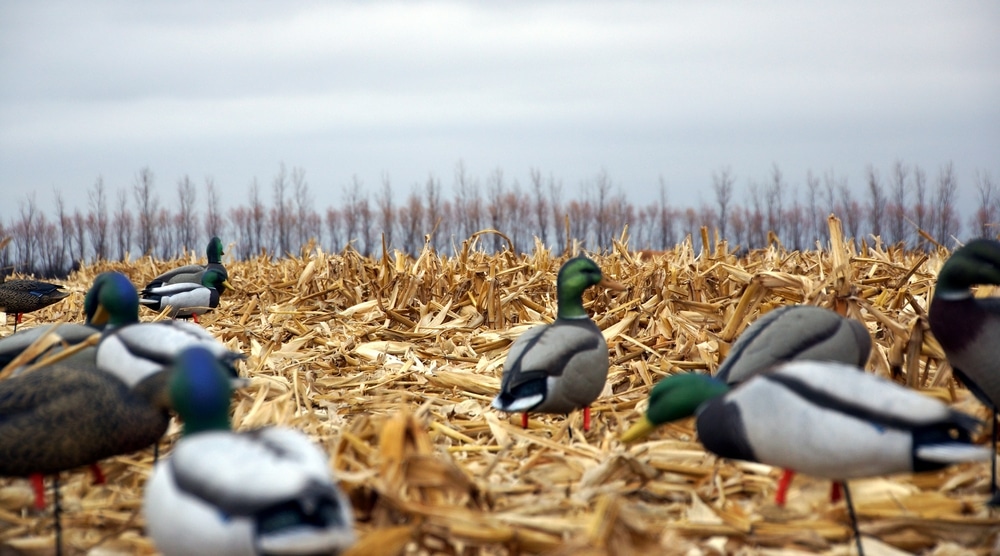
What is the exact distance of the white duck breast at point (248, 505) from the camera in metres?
2.63

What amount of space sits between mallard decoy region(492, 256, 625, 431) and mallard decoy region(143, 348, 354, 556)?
2496 millimetres

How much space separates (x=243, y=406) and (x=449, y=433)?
4.72 feet

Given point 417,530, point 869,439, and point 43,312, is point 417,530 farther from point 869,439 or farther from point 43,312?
point 43,312

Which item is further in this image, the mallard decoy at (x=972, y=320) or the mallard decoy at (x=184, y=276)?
the mallard decoy at (x=184, y=276)

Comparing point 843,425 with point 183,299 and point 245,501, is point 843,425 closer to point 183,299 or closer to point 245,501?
point 245,501

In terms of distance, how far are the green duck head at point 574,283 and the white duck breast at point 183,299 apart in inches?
253

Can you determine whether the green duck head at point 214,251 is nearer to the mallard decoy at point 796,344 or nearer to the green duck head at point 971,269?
the mallard decoy at point 796,344

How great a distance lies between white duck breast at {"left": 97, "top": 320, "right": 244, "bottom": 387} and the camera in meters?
4.35

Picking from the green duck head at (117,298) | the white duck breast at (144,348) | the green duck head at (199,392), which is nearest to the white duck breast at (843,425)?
the green duck head at (199,392)

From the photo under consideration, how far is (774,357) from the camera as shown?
460 centimetres

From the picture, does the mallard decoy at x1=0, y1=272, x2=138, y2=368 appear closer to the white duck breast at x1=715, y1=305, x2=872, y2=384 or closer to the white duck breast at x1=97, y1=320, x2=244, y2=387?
the white duck breast at x1=97, y1=320, x2=244, y2=387

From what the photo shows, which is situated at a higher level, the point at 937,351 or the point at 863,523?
the point at 937,351

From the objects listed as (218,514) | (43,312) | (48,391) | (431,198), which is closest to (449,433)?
(48,391)

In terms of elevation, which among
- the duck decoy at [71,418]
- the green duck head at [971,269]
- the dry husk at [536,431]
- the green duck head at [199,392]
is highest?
the green duck head at [971,269]
